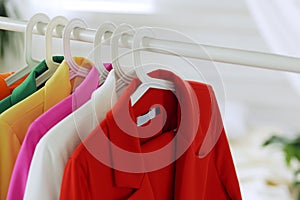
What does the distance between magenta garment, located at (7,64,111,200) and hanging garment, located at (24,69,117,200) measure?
0.03m

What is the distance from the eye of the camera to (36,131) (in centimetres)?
78

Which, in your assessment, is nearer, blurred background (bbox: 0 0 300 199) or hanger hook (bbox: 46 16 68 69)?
hanger hook (bbox: 46 16 68 69)

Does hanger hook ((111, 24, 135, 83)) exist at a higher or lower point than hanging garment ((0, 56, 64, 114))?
higher

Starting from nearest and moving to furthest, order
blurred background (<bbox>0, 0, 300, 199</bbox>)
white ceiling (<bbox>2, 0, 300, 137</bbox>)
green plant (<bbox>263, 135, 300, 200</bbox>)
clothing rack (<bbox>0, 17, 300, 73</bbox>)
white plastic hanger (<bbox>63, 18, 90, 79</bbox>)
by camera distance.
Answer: clothing rack (<bbox>0, 17, 300, 73</bbox>) < white plastic hanger (<bbox>63, 18, 90, 79</bbox>) < green plant (<bbox>263, 135, 300, 200</bbox>) < blurred background (<bbox>0, 0, 300, 199</bbox>) < white ceiling (<bbox>2, 0, 300, 137</bbox>)

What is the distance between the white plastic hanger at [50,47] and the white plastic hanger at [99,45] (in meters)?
0.11

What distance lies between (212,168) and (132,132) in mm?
176

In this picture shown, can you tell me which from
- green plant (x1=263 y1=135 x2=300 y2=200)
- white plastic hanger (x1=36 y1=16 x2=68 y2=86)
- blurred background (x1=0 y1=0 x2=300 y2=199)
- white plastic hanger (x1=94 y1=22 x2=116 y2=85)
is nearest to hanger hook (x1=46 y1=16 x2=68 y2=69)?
white plastic hanger (x1=36 y1=16 x2=68 y2=86)

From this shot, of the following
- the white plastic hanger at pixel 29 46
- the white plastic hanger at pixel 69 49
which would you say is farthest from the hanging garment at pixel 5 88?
the white plastic hanger at pixel 69 49

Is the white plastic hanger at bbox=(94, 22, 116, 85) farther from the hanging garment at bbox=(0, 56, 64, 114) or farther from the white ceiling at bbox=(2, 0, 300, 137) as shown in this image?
the white ceiling at bbox=(2, 0, 300, 137)

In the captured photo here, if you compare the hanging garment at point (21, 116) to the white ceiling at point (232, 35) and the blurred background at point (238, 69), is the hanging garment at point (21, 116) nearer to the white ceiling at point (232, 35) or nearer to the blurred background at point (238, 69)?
the blurred background at point (238, 69)

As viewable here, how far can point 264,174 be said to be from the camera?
2750 millimetres

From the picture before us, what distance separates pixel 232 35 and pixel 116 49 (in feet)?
7.53

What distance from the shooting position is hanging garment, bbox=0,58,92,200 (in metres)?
0.82

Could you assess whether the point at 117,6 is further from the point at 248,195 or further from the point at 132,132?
the point at 132,132
